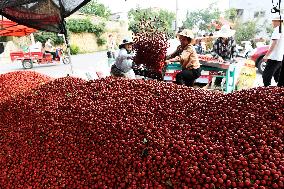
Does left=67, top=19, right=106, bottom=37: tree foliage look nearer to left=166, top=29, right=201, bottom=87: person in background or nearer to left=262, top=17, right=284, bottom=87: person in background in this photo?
left=262, top=17, right=284, bottom=87: person in background

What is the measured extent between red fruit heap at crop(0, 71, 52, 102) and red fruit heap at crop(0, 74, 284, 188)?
131 centimetres

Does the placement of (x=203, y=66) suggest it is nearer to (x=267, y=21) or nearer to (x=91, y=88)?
(x=91, y=88)

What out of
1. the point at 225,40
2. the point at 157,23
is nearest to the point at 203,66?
the point at 225,40

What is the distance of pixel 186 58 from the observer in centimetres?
427

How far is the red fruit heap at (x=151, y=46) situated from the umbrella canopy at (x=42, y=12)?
72cm

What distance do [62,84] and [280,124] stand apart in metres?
1.88

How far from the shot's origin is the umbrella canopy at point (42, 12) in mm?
3450

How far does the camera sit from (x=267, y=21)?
92.6 ft

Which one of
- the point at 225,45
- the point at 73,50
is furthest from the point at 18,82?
the point at 73,50

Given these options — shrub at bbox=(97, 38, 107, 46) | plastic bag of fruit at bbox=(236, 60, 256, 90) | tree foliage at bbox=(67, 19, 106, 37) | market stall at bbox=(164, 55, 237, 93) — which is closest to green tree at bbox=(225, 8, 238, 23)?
tree foliage at bbox=(67, 19, 106, 37)

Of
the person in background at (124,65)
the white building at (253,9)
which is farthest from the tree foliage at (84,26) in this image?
the person in background at (124,65)

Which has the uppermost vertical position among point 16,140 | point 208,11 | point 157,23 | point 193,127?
point 208,11

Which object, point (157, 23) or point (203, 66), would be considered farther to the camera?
point (203, 66)

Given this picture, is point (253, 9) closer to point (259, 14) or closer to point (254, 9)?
point (254, 9)
